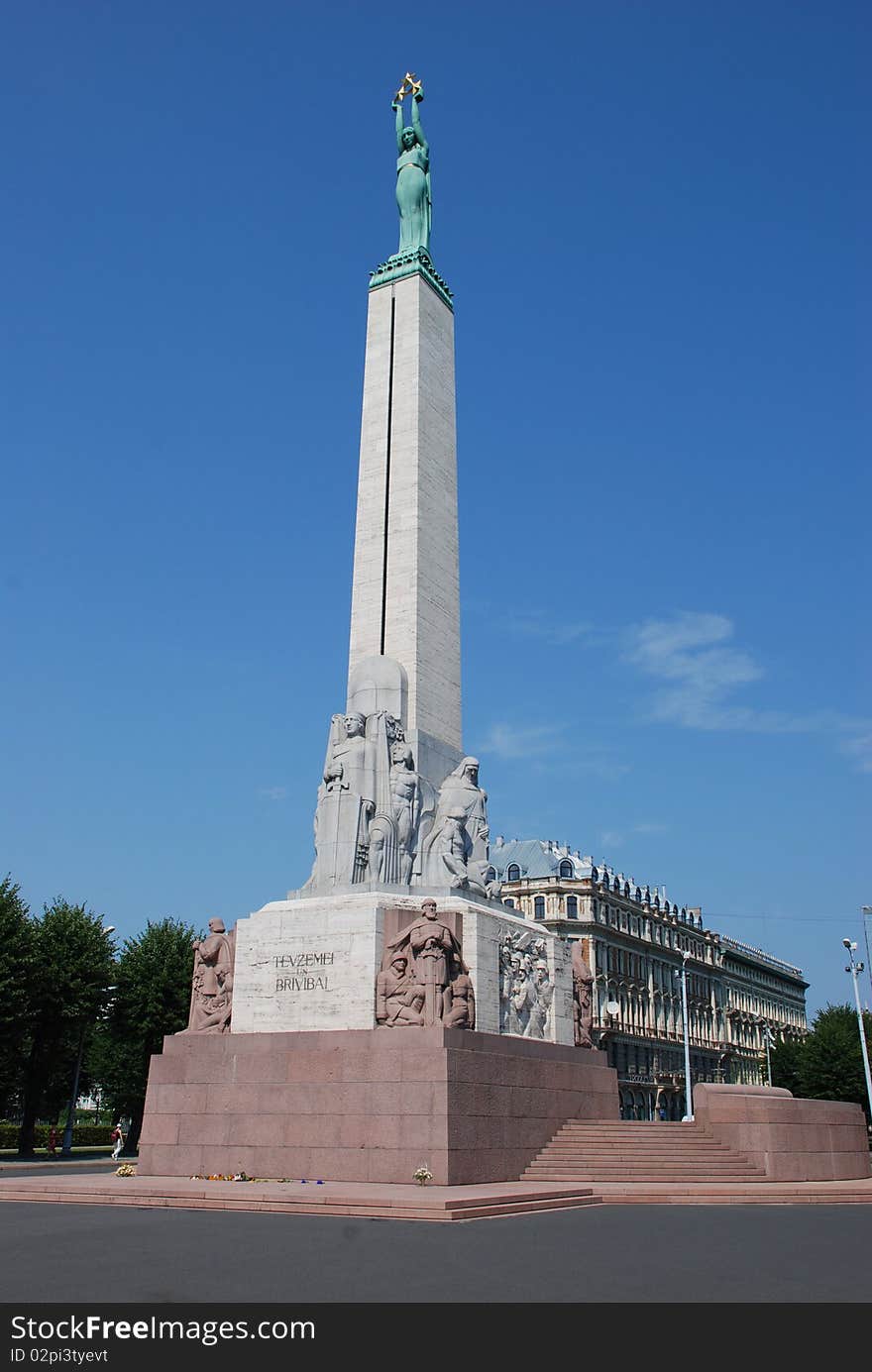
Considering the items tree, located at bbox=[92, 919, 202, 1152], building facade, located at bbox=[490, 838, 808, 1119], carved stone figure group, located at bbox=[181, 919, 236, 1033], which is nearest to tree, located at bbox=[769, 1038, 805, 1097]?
building facade, located at bbox=[490, 838, 808, 1119]

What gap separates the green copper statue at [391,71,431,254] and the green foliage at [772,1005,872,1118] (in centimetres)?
4562

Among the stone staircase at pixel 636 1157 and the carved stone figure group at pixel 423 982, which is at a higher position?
the carved stone figure group at pixel 423 982

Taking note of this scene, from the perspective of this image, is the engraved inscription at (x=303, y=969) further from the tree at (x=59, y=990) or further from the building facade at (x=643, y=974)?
the building facade at (x=643, y=974)

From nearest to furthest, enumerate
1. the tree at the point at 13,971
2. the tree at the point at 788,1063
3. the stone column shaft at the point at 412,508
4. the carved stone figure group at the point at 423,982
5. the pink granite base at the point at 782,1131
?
the carved stone figure group at the point at 423,982
the pink granite base at the point at 782,1131
the stone column shaft at the point at 412,508
the tree at the point at 13,971
the tree at the point at 788,1063

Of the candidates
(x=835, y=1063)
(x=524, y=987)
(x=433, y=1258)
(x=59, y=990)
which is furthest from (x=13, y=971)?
(x=835, y=1063)

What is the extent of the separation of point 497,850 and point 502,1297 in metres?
68.8

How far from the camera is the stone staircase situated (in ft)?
64.4

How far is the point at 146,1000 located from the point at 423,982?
25477 mm

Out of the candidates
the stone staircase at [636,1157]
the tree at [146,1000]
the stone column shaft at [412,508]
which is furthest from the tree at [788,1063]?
the stone column shaft at [412,508]

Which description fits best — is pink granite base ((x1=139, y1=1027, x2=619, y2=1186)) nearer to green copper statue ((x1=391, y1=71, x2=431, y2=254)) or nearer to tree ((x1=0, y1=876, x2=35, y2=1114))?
tree ((x1=0, y1=876, x2=35, y2=1114))

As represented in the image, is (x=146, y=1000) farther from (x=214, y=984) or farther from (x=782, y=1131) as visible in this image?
(x=782, y=1131)

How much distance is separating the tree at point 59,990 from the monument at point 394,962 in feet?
60.2

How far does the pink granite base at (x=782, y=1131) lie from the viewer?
20.9 meters

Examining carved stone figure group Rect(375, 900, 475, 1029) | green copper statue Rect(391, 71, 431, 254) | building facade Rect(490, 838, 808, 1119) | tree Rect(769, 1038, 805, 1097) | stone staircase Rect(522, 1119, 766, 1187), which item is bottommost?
stone staircase Rect(522, 1119, 766, 1187)
